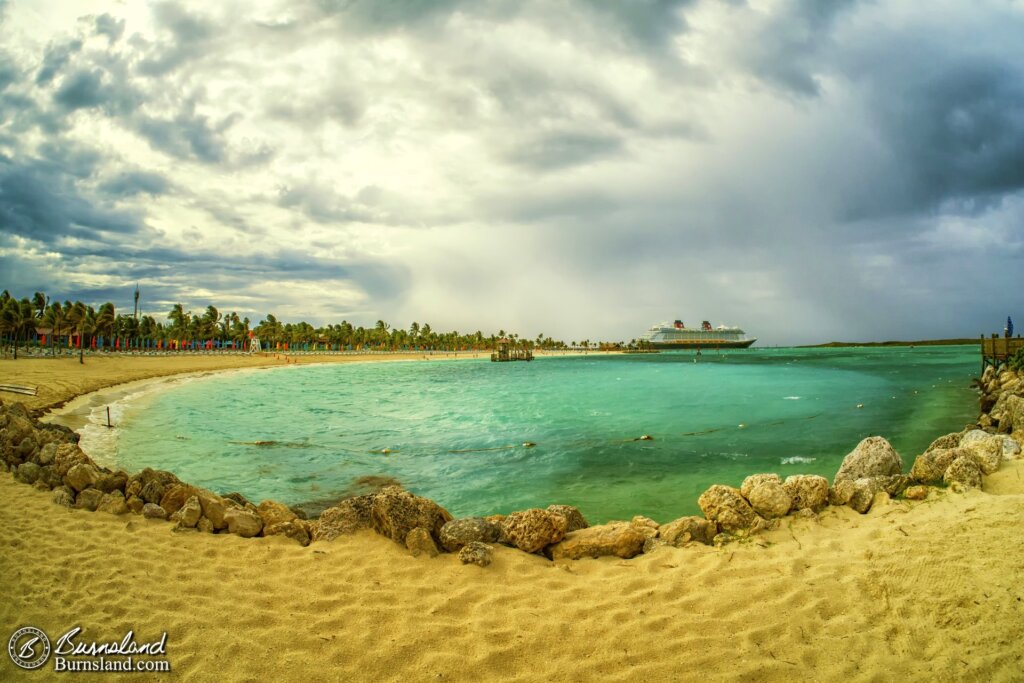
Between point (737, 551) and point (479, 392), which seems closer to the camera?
point (737, 551)

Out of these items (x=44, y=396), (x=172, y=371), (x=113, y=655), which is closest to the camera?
(x=113, y=655)

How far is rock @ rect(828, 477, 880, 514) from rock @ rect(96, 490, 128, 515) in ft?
32.4

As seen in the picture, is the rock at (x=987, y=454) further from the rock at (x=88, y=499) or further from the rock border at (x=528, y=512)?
the rock at (x=88, y=499)

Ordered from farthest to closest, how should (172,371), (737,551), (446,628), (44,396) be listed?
(172,371), (44,396), (737,551), (446,628)

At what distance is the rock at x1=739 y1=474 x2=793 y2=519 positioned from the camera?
6.11m

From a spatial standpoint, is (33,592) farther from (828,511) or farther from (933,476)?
(933,476)

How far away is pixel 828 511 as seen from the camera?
6.18m

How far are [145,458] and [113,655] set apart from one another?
13.1 metres

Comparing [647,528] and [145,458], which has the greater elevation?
[647,528]

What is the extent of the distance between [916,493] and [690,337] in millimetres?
192787

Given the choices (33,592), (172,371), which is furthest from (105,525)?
(172,371)

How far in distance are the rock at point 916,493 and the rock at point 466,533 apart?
5.18 m

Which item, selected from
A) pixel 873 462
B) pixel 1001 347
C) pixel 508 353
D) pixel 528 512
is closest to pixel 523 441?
pixel 873 462

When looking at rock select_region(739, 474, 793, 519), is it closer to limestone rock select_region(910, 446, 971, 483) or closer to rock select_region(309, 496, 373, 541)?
limestone rock select_region(910, 446, 971, 483)
